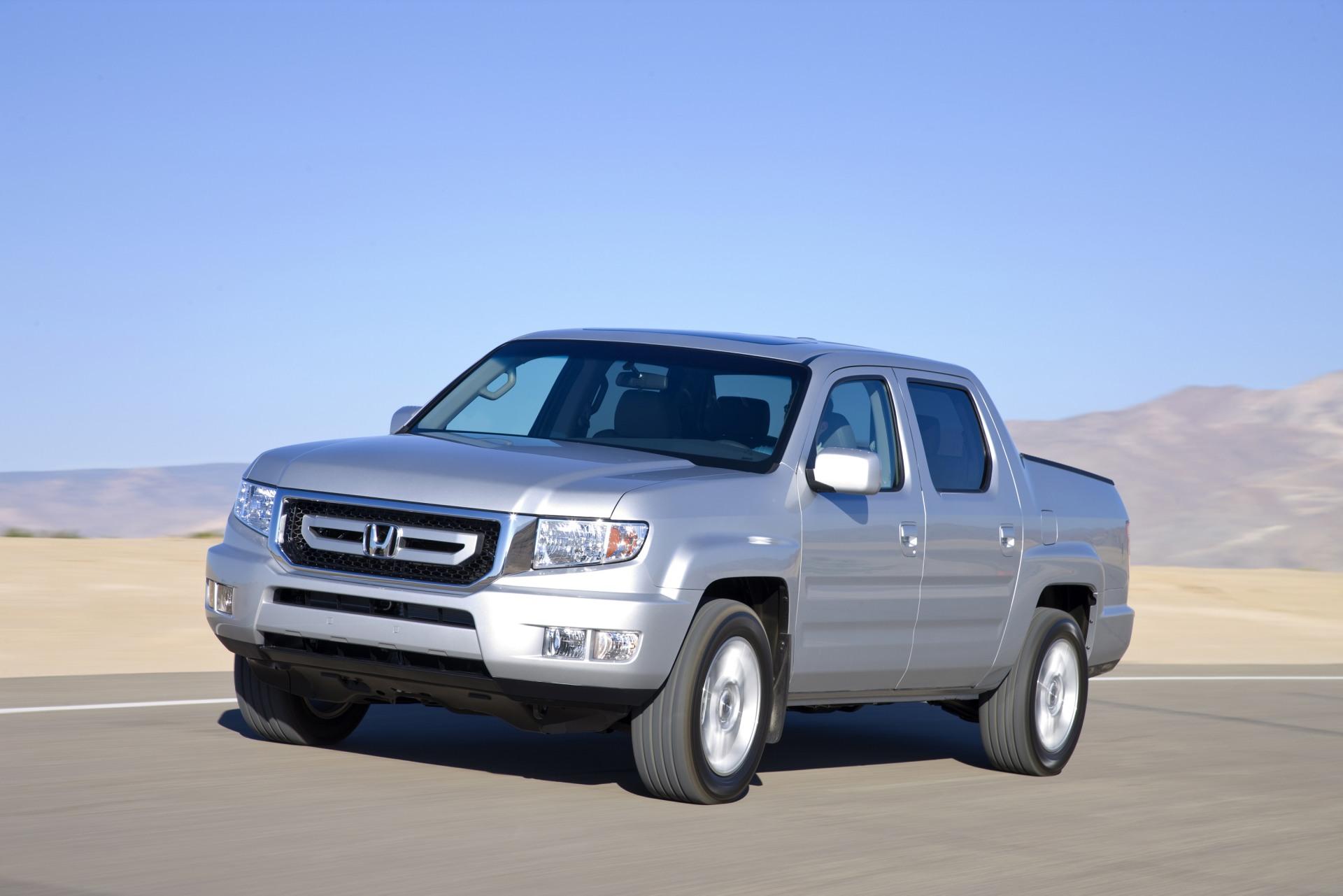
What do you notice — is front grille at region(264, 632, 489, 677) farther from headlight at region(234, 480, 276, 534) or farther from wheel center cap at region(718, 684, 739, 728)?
wheel center cap at region(718, 684, 739, 728)

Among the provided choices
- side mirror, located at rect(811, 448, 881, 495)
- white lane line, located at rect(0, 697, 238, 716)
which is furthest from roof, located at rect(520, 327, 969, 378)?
white lane line, located at rect(0, 697, 238, 716)

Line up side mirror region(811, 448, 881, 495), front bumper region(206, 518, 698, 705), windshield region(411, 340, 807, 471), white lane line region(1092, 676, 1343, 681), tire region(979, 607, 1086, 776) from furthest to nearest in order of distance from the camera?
white lane line region(1092, 676, 1343, 681), tire region(979, 607, 1086, 776), windshield region(411, 340, 807, 471), side mirror region(811, 448, 881, 495), front bumper region(206, 518, 698, 705)

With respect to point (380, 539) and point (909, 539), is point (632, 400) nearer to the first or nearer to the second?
point (909, 539)

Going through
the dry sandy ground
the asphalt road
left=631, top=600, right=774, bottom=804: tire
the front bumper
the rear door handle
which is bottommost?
the dry sandy ground

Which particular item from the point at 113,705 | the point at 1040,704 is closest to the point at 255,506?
the point at 113,705

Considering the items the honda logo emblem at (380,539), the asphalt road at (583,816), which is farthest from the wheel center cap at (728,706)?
the honda logo emblem at (380,539)

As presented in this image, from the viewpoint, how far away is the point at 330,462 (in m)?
7.80

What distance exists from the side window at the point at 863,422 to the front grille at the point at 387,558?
6.24 ft

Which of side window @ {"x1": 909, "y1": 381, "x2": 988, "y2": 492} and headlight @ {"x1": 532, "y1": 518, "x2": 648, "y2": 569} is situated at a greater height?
side window @ {"x1": 909, "y1": 381, "x2": 988, "y2": 492}

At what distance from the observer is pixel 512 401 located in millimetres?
9164

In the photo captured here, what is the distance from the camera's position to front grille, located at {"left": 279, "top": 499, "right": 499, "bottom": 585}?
733 centimetres

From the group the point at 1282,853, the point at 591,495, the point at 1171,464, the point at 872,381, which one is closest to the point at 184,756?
the point at 591,495

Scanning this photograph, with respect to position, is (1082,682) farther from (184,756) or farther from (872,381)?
(184,756)

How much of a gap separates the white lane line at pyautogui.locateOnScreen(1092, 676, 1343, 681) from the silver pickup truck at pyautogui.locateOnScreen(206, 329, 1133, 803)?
607cm
